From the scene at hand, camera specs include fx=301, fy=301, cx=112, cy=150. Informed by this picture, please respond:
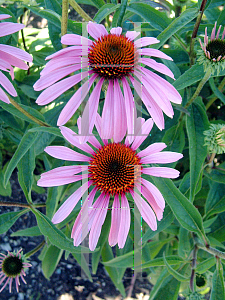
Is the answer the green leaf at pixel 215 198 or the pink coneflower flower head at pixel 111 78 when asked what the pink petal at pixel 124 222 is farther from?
the green leaf at pixel 215 198

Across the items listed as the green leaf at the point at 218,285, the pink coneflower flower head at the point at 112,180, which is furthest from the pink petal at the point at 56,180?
the green leaf at the point at 218,285

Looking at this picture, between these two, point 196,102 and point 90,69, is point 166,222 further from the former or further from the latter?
point 90,69

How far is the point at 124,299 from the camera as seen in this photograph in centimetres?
154

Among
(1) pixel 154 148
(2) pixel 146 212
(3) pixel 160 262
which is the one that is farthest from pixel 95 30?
(3) pixel 160 262

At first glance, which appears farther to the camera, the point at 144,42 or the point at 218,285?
the point at 218,285

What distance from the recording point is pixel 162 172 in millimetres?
618

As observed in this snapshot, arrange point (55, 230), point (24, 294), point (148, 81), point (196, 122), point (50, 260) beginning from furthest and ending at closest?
point (24, 294), point (50, 260), point (196, 122), point (55, 230), point (148, 81)

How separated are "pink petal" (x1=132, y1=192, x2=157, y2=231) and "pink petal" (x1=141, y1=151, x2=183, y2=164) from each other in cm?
8

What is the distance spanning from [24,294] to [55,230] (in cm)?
93

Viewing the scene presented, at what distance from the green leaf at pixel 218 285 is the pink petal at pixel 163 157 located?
35cm

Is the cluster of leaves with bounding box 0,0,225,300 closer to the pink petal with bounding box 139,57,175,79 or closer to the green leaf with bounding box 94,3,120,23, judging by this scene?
the green leaf with bounding box 94,3,120,23

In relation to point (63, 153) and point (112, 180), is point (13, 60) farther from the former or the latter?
point (112, 180)

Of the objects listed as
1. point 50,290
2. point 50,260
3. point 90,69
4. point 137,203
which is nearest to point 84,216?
point 137,203

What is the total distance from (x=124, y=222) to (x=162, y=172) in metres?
0.13
